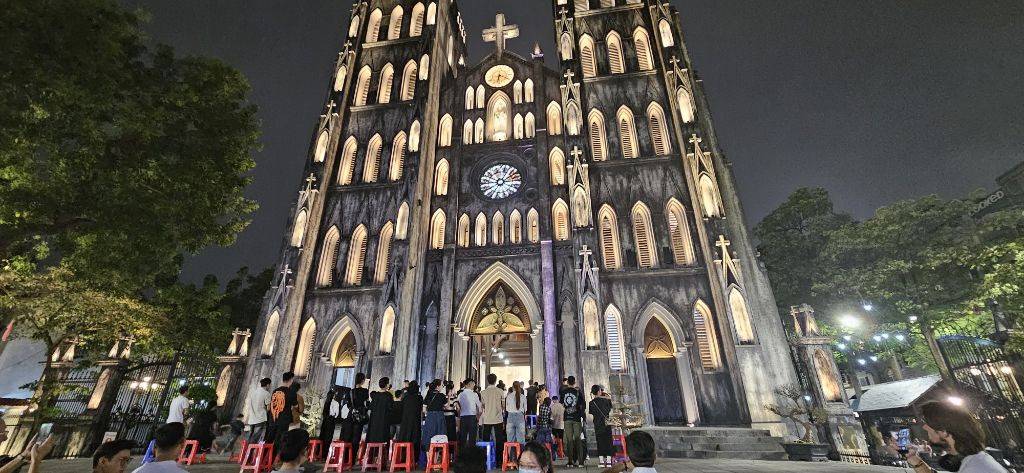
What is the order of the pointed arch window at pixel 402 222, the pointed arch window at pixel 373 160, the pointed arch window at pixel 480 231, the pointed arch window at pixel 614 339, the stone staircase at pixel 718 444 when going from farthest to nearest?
the pointed arch window at pixel 373 160 < the pointed arch window at pixel 480 231 < the pointed arch window at pixel 402 222 < the pointed arch window at pixel 614 339 < the stone staircase at pixel 718 444

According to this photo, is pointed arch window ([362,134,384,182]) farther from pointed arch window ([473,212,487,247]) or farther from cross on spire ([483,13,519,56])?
cross on spire ([483,13,519,56])

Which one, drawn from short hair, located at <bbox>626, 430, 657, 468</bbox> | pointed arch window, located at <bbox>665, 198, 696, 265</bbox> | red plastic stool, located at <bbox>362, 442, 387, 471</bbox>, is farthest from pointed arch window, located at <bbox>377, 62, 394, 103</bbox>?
short hair, located at <bbox>626, 430, 657, 468</bbox>

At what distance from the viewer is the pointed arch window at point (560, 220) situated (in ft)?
58.4

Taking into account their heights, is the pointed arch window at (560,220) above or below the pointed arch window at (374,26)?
below

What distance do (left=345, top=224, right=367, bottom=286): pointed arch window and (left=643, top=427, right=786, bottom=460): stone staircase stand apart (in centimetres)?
1284

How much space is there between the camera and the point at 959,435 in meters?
2.85

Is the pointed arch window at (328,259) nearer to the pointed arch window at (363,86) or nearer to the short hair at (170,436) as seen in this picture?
the pointed arch window at (363,86)

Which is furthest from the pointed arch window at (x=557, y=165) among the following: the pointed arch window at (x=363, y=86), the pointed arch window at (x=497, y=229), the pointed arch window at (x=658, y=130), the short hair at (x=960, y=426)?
the short hair at (x=960, y=426)

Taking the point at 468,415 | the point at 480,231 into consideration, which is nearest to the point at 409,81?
the point at 480,231

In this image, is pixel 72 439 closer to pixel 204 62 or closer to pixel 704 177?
pixel 204 62

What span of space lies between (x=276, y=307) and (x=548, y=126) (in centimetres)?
1414

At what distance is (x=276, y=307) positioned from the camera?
1705 centimetres

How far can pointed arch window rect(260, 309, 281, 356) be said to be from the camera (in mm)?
16280

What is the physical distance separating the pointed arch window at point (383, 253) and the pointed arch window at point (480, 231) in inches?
138
